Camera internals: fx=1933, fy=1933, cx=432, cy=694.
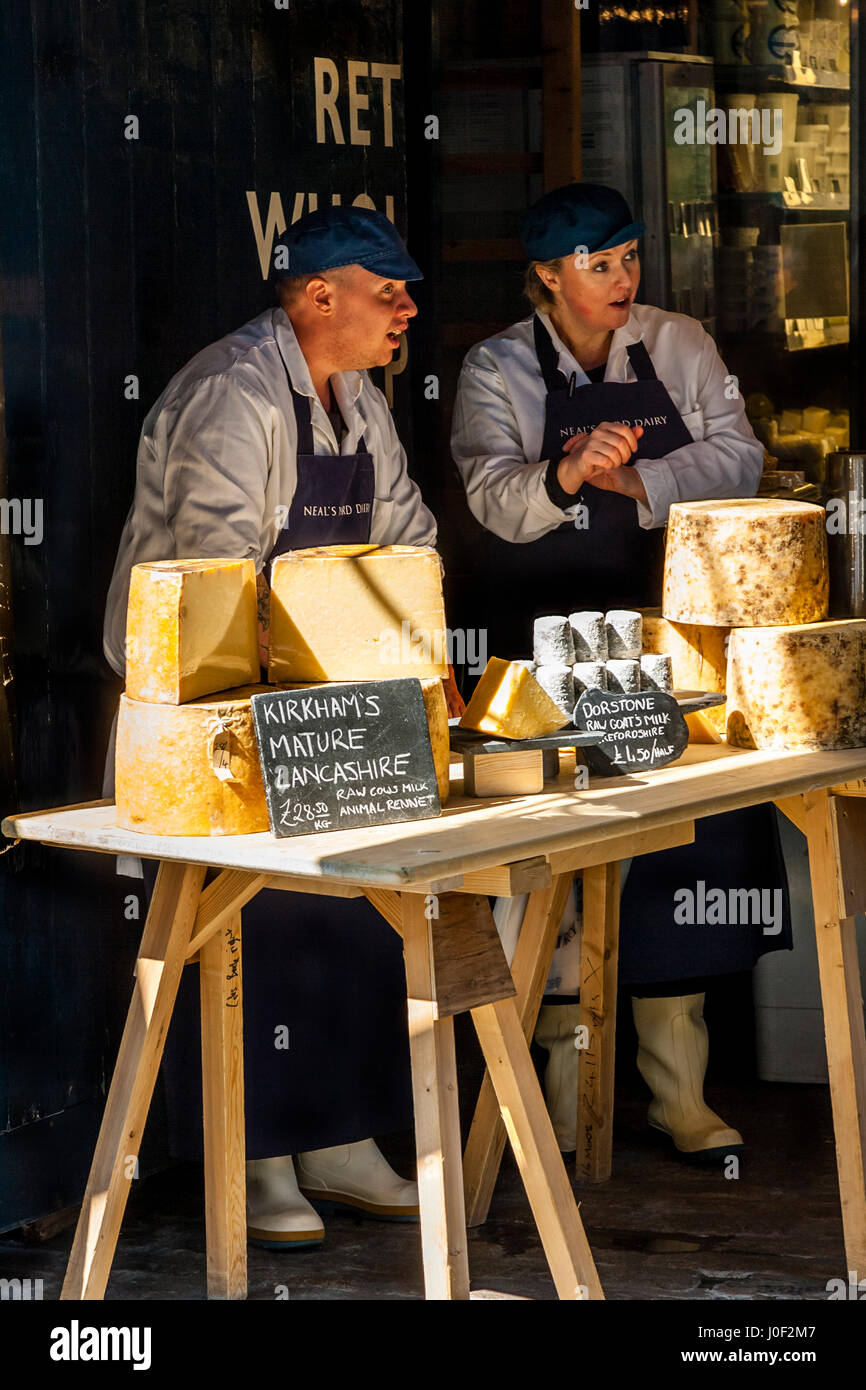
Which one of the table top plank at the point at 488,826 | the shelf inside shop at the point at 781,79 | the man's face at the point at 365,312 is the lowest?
the table top plank at the point at 488,826

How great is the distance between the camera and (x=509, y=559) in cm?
407

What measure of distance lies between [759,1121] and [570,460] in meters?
1.39

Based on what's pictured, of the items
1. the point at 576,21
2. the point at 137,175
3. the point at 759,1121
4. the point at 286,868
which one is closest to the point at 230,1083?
the point at 286,868

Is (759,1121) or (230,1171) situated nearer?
(230,1171)

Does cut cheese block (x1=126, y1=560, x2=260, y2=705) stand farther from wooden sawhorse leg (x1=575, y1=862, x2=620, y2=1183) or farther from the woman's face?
the woman's face

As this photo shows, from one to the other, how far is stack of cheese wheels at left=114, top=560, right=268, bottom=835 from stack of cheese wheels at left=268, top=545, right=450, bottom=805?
8 centimetres

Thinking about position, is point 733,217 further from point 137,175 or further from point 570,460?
point 137,175

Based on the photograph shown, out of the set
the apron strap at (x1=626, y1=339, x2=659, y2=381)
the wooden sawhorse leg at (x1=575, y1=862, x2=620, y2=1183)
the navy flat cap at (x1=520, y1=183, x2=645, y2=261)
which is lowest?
the wooden sawhorse leg at (x1=575, y1=862, x2=620, y2=1183)

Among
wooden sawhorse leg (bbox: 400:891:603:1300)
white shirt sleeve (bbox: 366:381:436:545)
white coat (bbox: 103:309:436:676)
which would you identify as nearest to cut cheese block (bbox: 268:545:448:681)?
wooden sawhorse leg (bbox: 400:891:603:1300)

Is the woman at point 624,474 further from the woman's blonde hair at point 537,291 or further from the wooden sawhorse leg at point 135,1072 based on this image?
the wooden sawhorse leg at point 135,1072

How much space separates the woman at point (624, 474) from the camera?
3.78 metres

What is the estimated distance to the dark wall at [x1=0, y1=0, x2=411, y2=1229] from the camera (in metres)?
3.27

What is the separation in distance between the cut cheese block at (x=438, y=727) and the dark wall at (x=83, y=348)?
3.05 ft

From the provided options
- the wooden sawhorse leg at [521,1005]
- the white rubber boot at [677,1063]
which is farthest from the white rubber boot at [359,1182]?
the white rubber boot at [677,1063]
